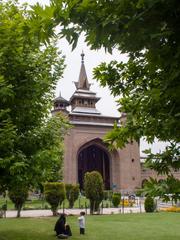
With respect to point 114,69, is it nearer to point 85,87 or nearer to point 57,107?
point 57,107

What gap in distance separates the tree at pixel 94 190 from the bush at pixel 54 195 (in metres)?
2.00

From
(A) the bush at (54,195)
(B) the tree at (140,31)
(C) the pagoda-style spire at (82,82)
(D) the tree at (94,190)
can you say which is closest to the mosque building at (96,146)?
(C) the pagoda-style spire at (82,82)

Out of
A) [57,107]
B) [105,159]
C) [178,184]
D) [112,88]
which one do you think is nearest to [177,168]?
[178,184]

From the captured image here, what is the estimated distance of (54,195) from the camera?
2184 cm

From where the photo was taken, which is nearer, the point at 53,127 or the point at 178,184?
the point at 178,184

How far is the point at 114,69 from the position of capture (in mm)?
3252

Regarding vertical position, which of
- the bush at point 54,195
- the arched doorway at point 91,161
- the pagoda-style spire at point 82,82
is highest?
the pagoda-style spire at point 82,82

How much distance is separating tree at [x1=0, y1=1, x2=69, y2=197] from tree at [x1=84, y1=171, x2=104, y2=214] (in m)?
14.3

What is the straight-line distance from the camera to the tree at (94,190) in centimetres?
2319

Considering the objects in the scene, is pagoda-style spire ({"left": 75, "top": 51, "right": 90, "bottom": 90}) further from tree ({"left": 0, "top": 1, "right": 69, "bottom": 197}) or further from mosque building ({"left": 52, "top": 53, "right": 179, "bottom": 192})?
tree ({"left": 0, "top": 1, "right": 69, "bottom": 197})

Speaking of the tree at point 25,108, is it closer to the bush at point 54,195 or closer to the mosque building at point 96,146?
the bush at point 54,195

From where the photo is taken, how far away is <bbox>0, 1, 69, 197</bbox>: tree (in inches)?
274

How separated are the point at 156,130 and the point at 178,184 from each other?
0.64 metres

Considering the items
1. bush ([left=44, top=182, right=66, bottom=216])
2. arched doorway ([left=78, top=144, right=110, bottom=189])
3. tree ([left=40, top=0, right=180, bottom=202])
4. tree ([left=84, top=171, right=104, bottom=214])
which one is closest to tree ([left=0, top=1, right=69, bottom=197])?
tree ([left=40, top=0, right=180, bottom=202])
